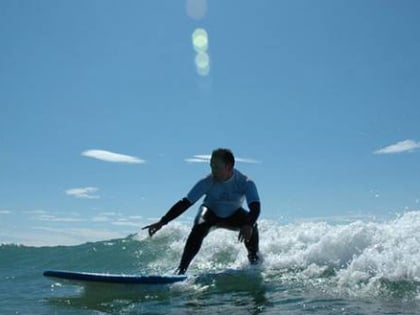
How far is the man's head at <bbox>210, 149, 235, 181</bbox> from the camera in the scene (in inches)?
276

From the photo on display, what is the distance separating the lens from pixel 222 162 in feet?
23.1

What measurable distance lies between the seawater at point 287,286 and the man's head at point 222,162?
1.34 m

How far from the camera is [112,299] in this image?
18.5ft

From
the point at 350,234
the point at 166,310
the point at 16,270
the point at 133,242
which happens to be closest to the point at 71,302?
the point at 166,310

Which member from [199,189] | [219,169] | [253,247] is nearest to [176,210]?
[199,189]

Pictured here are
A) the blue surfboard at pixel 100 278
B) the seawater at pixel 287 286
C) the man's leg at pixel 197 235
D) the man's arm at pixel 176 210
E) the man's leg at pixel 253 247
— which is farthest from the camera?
the man's leg at pixel 253 247

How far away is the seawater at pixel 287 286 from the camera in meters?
5.09

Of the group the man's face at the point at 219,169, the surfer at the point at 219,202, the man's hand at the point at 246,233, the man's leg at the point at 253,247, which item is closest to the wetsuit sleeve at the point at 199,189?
the surfer at the point at 219,202

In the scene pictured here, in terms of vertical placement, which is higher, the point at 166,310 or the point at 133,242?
the point at 133,242

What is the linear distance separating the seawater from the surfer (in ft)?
1.47

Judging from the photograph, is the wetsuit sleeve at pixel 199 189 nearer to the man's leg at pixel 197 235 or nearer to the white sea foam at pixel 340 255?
the man's leg at pixel 197 235

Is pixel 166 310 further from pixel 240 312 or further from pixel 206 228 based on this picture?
pixel 206 228

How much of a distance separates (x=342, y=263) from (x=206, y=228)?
2.08 m

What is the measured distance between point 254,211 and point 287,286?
3.64 feet
